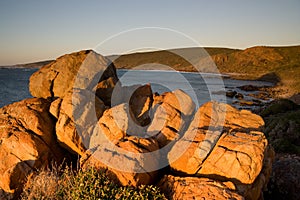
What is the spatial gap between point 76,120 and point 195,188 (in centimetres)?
544

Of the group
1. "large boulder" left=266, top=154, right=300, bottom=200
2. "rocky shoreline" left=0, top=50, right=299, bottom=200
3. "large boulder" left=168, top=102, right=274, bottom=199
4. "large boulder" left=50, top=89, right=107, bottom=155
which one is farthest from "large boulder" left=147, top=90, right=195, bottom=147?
"large boulder" left=266, top=154, right=300, bottom=200

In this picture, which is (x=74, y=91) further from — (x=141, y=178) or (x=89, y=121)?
(x=141, y=178)

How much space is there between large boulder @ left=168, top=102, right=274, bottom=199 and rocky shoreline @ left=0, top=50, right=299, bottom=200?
30mm

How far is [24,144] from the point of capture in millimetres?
10258

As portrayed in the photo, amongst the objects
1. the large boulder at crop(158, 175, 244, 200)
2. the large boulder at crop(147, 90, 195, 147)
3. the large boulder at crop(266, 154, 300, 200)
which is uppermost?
the large boulder at crop(147, 90, 195, 147)

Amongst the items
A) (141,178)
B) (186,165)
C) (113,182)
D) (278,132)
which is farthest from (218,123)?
(278,132)

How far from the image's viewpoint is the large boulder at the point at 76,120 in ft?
35.4

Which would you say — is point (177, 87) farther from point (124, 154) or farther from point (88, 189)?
point (88, 189)

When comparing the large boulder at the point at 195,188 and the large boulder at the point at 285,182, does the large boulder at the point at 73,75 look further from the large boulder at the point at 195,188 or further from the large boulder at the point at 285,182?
the large boulder at the point at 285,182

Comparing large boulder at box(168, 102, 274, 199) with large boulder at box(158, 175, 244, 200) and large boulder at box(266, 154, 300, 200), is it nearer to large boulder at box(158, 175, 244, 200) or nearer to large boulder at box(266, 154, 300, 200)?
large boulder at box(158, 175, 244, 200)

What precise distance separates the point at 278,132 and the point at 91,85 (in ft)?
51.8

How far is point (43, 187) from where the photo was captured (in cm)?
822

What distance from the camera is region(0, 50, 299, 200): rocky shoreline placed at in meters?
8.41

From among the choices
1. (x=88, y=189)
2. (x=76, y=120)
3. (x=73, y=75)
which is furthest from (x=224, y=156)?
(x=73, y=75)
